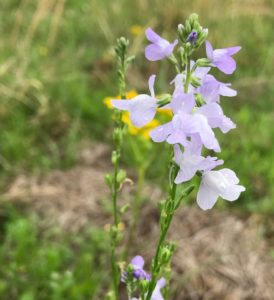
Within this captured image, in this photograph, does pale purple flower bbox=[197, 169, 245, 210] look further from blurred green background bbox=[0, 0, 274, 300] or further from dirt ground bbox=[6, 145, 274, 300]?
dirt ground bbox=[6, 145, 274, 300]

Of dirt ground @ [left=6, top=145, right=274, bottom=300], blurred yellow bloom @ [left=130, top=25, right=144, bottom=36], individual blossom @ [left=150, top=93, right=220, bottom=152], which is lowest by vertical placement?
individual blossom @ [left=150, top=93, right=220, bottom=152]

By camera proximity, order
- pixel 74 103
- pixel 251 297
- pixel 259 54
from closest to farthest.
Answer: pixel 251 297, pixel 74 103, pixel 259 54

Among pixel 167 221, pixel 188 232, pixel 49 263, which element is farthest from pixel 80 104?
pixel 167 221

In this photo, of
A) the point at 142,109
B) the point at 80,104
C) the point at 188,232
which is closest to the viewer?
the point at 142,109

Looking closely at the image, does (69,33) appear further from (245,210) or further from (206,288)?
(206,288)

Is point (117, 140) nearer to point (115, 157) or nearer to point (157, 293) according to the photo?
point (115, 157)

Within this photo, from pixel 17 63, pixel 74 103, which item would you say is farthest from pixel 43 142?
pixel 17 63

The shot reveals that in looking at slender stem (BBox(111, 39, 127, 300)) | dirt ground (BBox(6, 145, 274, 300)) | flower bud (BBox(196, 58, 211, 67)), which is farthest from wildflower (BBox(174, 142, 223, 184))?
dirt ground (BBox(6, 145, 274, 300))
